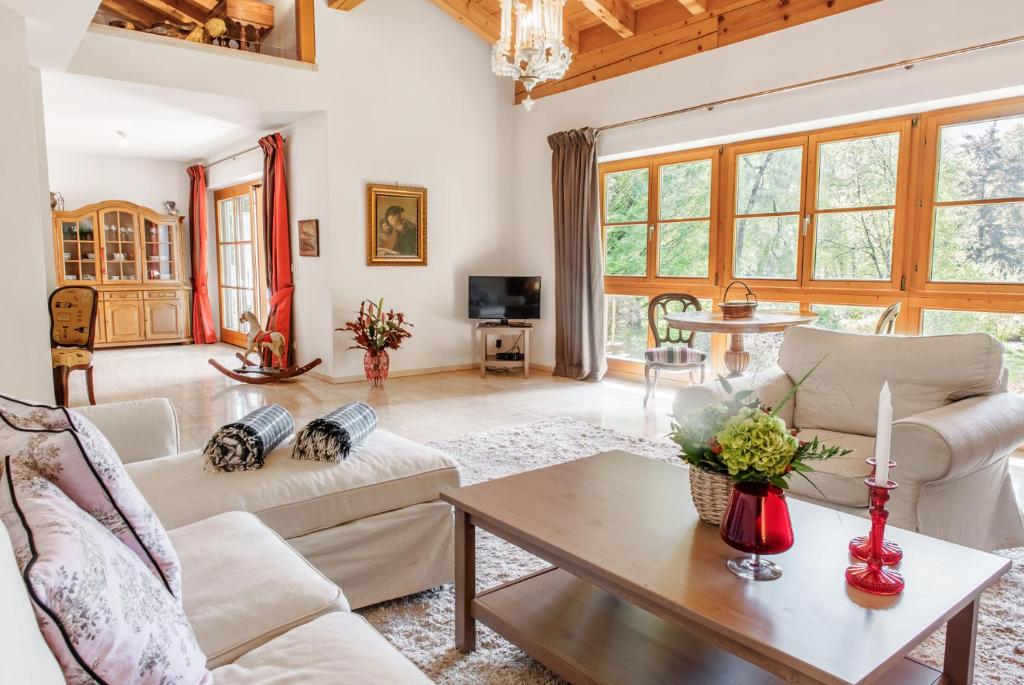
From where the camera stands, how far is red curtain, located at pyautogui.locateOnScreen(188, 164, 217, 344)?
890cm

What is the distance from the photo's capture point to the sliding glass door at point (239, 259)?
8.02m

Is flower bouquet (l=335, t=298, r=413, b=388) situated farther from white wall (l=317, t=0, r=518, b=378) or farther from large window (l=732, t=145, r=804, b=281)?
large window (l=732, t=145, r=804, b=281)

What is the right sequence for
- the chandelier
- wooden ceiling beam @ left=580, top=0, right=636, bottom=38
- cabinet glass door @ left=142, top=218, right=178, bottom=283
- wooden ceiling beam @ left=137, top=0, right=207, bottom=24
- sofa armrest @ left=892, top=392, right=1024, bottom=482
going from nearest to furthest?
sofa armrest @ left=892, top=392, right=1024, bottom=482
the chandelier
wooden ceiling beam @ left=580, top=0, right=636, bottom=38
wooden ceiling beam @ left=137, top=0, right=207, bottom=24
cabinet glass door @ left=142, top=218, right=178, bottom=283

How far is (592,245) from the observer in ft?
20.3

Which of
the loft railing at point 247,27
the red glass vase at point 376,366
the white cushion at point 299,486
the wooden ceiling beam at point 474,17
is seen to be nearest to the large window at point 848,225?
the wooden ceiling beam at point 474,17

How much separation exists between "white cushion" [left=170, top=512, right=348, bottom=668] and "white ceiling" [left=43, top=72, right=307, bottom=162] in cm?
470

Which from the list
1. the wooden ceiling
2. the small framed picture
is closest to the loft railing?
the wooden ceiling

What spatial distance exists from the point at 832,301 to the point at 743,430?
12.8 feet

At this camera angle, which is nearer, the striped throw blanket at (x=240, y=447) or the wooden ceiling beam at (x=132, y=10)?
the striped throw blanket at (x=240, y=447)

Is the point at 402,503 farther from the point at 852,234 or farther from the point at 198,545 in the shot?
the point at 852,234

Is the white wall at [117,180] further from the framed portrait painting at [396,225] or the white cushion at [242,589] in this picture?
the white cushion at [242,589]

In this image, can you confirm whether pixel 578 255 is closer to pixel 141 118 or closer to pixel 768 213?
pixel 768 213

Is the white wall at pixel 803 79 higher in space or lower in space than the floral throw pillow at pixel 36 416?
higher

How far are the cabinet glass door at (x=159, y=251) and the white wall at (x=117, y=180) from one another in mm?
399
